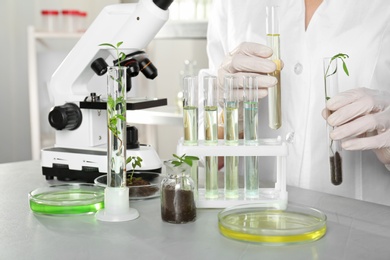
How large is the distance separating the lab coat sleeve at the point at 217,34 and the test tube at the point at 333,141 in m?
0.75

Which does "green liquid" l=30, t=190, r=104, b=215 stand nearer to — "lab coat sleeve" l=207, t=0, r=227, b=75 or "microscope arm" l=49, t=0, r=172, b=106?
"microscope arm" l=49, t=0, r=172, b=106

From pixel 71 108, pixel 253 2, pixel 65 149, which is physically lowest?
pixel 65 149

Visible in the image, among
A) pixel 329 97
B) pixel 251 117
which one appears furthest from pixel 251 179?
pixel 329 97

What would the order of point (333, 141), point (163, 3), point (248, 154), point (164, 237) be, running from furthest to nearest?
point (163, 3)
point (333, 141)
point (248, 154)
point (164, 237)

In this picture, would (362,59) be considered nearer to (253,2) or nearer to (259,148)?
(253,2)

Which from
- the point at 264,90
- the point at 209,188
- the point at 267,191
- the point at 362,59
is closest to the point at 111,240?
the point at 209,188

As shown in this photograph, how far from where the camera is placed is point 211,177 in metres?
1.52

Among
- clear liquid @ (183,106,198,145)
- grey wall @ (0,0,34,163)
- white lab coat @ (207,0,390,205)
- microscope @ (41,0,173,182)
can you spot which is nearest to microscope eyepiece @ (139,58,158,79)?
microscope @ (41,0,173,182)

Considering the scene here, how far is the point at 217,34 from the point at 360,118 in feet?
2.70

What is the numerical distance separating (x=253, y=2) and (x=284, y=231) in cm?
106

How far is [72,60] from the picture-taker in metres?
1.86

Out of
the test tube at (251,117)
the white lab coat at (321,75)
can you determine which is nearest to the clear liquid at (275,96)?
the test tube at (251,117)

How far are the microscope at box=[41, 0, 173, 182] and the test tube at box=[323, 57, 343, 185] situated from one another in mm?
512

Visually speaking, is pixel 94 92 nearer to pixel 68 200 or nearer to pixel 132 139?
pixel 132 139
